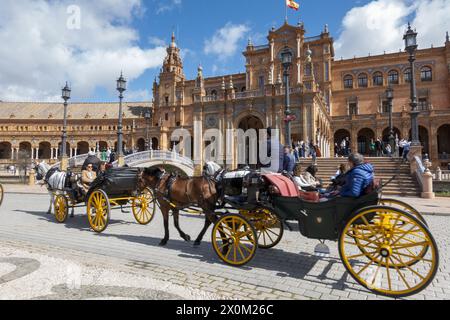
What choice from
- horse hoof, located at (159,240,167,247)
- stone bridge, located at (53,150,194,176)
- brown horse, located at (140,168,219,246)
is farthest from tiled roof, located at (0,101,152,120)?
horse hoof, located at (159,240,167,247)

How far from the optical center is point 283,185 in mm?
4352

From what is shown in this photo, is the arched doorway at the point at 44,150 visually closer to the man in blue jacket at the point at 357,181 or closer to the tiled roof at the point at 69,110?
the tiled roof at the point at 69,110

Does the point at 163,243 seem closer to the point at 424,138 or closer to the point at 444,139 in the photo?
the point at 424,138

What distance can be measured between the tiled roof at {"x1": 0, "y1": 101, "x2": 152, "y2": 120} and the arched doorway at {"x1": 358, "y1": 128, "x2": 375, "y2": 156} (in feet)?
146

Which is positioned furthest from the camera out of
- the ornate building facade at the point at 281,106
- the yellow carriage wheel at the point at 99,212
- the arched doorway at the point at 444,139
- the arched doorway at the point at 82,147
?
the arched doorway at the point at 82,147

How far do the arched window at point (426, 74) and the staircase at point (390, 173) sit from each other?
30335mm

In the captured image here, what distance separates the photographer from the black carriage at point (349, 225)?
3.18 metres

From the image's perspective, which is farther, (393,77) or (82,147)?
(82,147)

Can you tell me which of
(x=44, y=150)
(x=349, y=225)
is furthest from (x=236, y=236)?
(x=44, y=150)

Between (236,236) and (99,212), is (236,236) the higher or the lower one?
the lower one

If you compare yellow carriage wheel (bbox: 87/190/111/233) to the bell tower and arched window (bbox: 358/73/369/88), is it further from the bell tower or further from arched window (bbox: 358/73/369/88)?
the bell tower

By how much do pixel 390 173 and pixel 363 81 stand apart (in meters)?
30.9

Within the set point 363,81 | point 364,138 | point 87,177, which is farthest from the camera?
point 363,81

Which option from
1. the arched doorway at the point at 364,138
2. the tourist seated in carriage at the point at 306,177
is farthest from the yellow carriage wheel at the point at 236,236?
the arched doorway at the point at 364,138
